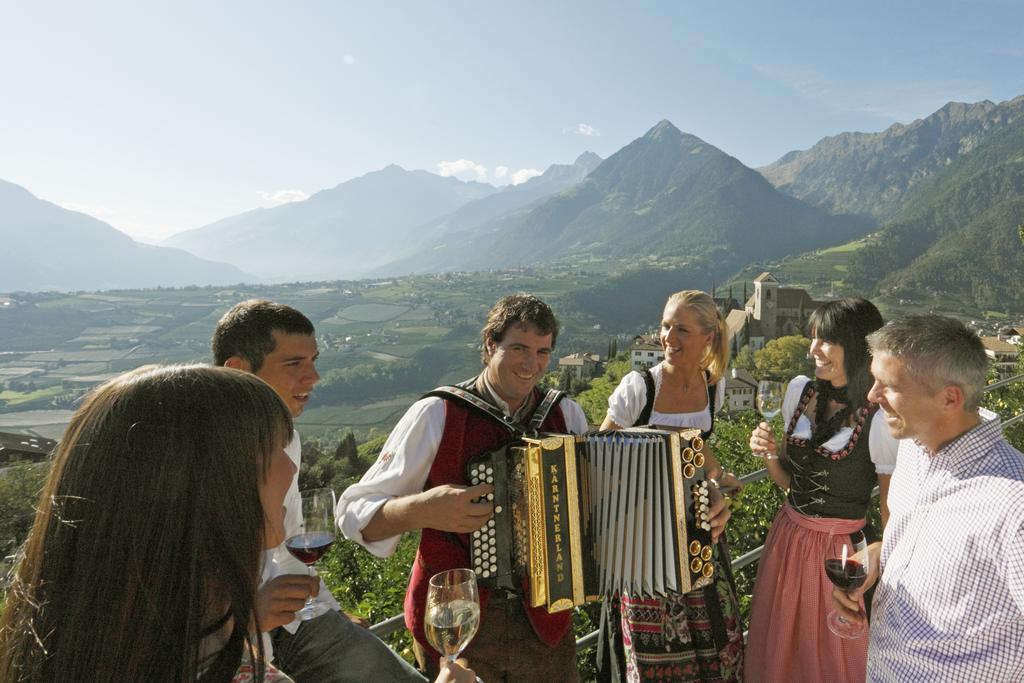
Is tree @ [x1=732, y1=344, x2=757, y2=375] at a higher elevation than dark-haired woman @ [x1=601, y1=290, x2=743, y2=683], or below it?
below

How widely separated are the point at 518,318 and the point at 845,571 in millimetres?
1814

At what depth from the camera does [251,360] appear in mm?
3129

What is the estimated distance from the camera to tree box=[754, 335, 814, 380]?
278 feet

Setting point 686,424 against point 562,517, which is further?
point 686,424

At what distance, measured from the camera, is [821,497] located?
304 centimetres

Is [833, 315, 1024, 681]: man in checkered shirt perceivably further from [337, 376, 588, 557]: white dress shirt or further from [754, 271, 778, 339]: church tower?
[754, 271, 778, 339]: church tower

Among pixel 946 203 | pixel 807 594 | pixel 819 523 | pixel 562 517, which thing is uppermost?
pixel 946 203

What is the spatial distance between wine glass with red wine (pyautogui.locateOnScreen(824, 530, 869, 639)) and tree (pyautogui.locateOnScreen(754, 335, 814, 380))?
87.0 m

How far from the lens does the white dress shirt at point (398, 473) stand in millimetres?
2500

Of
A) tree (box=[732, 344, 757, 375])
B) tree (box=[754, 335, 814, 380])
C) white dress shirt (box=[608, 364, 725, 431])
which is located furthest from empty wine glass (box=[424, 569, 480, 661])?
tree (box=[732, 344, 757, 375])

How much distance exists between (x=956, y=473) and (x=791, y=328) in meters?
113

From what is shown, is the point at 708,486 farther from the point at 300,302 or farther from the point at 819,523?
the point at 300,302

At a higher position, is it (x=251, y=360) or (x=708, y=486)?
(x=251, y=360)

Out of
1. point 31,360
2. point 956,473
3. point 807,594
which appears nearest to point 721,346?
point 807,594
